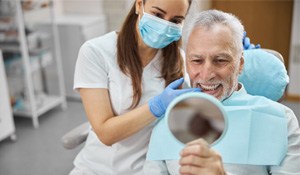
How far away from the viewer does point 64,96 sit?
362 centimetres

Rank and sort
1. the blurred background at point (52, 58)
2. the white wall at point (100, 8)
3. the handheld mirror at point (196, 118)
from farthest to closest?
the white wall at point (100, 8) < the blurred background at point (52, 58) < the handheld mirror at point (196, 118)

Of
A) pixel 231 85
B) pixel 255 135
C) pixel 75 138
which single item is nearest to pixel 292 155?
pixel 255 135

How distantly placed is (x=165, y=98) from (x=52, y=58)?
2770 millimetres

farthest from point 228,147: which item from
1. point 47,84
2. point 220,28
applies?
point 47,84

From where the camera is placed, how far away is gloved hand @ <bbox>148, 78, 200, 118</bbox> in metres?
1.05

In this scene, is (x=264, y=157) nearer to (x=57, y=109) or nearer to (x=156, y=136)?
(x=156, y=136)

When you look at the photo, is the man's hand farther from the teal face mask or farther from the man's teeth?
the teal face mask

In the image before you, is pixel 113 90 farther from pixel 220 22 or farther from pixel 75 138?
pixel 220 22

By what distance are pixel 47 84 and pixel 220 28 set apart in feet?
10.1

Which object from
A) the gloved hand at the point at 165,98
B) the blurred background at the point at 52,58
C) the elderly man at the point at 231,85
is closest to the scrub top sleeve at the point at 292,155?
the elderly man at the point at 231,85

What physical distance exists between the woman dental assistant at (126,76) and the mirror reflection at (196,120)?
54cm

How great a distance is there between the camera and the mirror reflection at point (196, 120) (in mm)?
680

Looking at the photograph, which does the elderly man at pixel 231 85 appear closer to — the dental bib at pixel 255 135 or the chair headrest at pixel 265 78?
the dental bib at pixel 255 135

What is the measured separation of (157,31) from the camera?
52.1 inches
